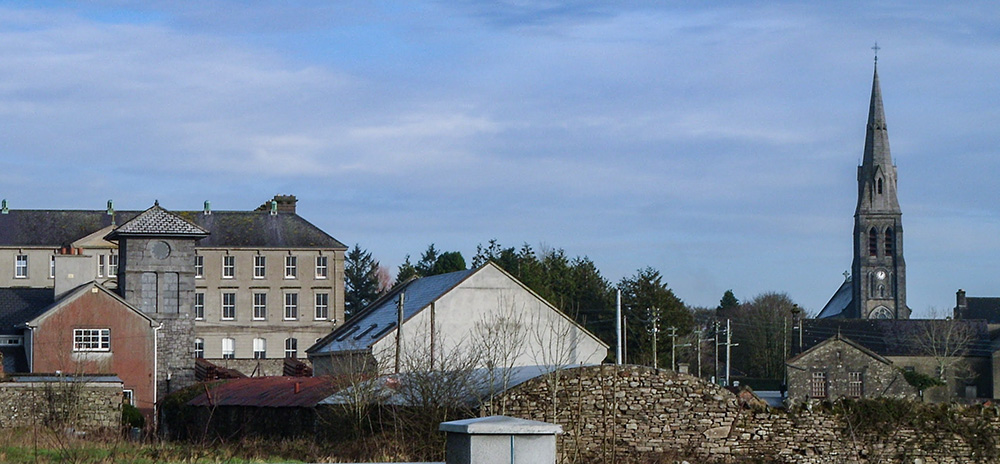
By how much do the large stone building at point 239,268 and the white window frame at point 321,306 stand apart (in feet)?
0.21

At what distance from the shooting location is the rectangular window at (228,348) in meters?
84.1

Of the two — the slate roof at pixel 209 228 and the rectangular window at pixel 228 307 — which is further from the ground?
the slate roof at pixel 209 228

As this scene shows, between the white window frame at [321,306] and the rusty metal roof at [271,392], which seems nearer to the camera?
the rusty metal roof at [271,392]

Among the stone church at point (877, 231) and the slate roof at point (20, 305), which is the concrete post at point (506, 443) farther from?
the stone church at point (877, 231)

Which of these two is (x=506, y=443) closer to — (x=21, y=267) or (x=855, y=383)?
(x=855, y=383)

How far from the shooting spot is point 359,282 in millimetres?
122250

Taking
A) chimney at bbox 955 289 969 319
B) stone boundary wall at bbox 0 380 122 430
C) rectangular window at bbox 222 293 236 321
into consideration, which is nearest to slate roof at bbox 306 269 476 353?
stone boundary wall at bbox 0 380 122 430

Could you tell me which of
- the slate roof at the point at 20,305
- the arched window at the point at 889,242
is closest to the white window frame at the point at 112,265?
the slate roof at the point at 20,305

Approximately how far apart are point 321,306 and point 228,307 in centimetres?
592

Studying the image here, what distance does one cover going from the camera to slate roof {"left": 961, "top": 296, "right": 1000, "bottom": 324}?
12712 cm

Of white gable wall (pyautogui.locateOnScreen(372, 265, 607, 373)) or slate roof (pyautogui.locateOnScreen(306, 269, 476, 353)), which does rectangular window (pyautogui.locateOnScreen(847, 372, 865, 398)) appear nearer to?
white gable wall (pyautogui.locateOnScreen(372, 265, 607, 373))

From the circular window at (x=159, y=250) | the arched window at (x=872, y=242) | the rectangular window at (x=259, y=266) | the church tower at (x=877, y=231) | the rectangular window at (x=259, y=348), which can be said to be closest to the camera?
the circular window at (x=159, y=250)

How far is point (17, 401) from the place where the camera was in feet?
126

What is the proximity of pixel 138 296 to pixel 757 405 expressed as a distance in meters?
37.6
